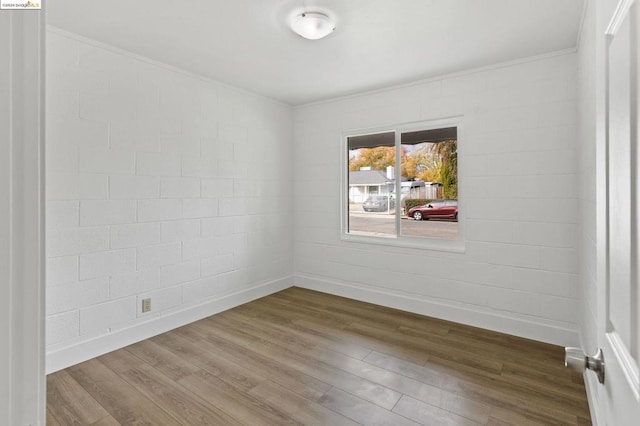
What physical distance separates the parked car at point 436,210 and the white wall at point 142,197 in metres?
1.93

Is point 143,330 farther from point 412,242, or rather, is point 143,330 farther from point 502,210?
point 502,210

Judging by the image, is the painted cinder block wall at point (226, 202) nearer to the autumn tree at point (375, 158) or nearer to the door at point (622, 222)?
the autumn tree at point (375, 158)

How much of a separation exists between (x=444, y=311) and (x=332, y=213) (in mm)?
1806

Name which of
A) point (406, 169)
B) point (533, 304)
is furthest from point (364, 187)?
point (533, 304)

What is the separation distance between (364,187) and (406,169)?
0.62m

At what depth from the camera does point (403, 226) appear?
12.7ft

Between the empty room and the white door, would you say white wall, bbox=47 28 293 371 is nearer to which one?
the empty room

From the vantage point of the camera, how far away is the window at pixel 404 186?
354 cm

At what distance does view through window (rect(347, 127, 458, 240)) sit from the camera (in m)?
3.55

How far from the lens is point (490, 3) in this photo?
7.21 ft

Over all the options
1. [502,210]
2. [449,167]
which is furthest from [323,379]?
[449,167]
